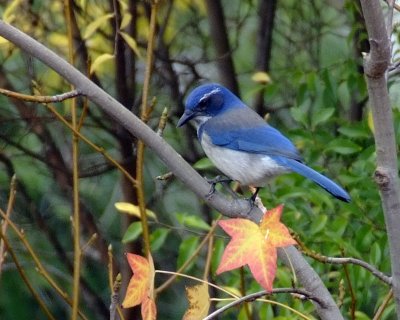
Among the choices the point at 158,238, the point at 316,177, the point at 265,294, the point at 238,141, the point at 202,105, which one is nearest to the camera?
the point at 265,294

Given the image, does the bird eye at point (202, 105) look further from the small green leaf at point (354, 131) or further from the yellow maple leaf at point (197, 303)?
the yellow maple leaf at point (197, 303)

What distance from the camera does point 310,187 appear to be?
3418 mm

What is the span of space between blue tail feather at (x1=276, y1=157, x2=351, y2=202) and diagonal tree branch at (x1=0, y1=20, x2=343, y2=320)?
651mm

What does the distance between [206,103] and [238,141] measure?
0.73ft

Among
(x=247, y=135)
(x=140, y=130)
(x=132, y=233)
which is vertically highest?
(x=140, y=130)

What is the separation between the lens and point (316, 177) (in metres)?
2.69

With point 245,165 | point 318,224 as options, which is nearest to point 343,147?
point 318,224

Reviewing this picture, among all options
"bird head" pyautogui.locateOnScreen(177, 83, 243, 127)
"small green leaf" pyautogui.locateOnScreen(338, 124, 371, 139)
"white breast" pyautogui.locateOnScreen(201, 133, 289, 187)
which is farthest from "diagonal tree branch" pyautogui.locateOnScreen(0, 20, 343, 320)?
"small green leaf" pyautogui.locateOnScreen(338, 124, 371, 139)

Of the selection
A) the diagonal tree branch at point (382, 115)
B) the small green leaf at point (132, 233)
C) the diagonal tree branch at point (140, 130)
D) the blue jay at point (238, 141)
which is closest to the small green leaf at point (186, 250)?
the small green leaf at point (132, 233)

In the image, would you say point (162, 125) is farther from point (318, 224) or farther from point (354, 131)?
point (354, 131)

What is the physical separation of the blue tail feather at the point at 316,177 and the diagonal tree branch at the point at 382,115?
869 mm

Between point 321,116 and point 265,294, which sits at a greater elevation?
point 265,294

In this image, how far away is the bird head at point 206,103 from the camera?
10.5 feet

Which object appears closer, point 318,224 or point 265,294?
point 265,294
